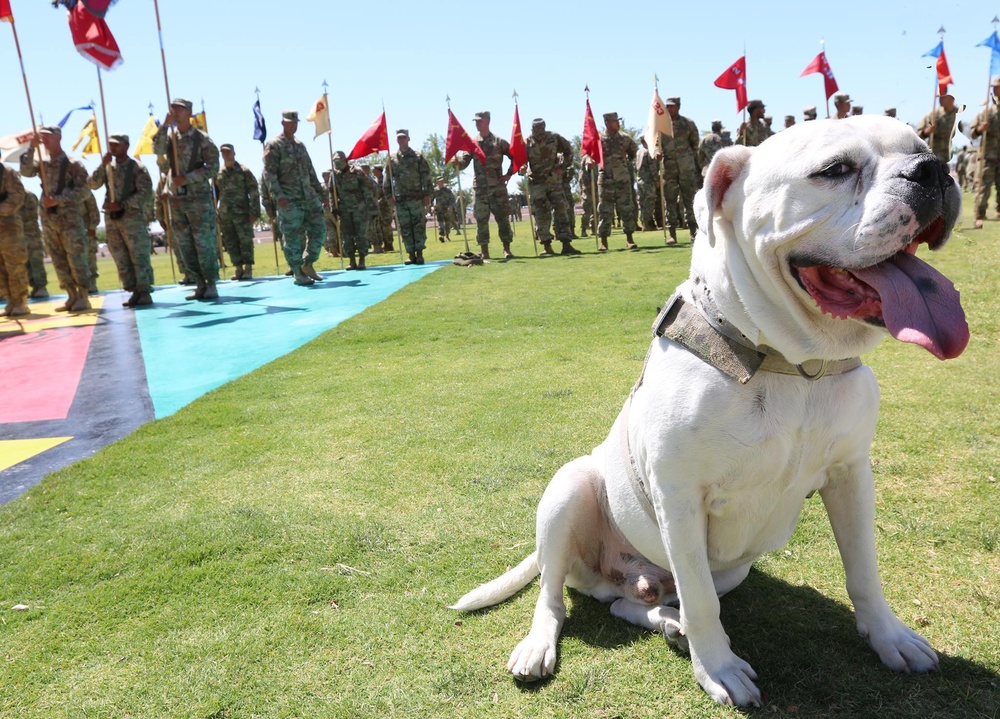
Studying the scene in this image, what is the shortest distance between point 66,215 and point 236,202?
4577 mm

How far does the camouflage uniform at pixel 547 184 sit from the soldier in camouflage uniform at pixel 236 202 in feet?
21.2

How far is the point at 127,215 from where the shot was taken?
12641 mm

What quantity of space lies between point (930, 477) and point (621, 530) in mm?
2020

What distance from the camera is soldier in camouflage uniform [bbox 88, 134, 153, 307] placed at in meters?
12.3

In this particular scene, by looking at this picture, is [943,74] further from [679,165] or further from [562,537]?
[562,537]

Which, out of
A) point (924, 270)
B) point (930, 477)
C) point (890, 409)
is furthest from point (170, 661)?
point (890, 409)

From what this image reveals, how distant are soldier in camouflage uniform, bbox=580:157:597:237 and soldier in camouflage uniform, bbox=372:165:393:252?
6.33 metres

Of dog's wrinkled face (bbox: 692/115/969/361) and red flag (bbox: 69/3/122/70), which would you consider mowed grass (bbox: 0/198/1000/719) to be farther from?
red flag (bbox: 69/3/122/70)

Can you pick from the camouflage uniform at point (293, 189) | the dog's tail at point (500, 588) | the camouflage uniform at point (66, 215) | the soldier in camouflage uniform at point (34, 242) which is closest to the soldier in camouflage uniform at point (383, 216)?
the camouflage uniform at point (293, 189)

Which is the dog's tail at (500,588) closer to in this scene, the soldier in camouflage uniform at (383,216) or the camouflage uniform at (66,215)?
the camouflage uniform at (66,215)

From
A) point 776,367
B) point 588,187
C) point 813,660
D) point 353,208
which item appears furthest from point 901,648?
point 588,187

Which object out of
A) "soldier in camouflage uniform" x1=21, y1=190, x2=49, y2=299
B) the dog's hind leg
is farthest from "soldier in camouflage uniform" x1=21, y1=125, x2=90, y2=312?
the dog's hind leg

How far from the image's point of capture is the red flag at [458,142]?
16.0m

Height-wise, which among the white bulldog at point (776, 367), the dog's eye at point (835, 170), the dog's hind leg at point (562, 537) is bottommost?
the dog's hind leg at point (562, 537)
